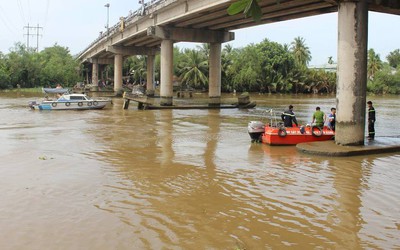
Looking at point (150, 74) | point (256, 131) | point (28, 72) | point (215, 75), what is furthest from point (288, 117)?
point (28, 72)

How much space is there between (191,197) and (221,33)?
32.7 m

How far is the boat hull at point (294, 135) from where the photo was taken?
52.8 ft

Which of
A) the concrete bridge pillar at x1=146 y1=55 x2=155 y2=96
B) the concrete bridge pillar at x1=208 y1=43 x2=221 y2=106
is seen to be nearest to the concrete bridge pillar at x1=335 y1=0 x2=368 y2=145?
the concrete bridge pillar at x1=208 y1=43 x2=221 y2=106

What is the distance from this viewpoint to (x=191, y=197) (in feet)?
29.5

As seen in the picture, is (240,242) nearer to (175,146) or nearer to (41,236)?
(41,236)

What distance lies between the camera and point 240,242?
21.4 feet

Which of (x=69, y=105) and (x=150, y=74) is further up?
(x=150, y=74)

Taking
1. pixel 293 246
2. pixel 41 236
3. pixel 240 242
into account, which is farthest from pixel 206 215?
pixel 41 236

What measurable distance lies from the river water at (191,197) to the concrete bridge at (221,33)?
2.45 metres

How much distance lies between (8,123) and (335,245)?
21.8 m

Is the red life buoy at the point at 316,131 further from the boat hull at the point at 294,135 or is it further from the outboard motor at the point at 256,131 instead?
the outboard motor at the point at 256,131

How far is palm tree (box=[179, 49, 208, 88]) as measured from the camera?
3172 inches

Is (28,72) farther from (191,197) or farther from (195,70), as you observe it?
(191,197)

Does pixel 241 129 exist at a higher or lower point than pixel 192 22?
lower
